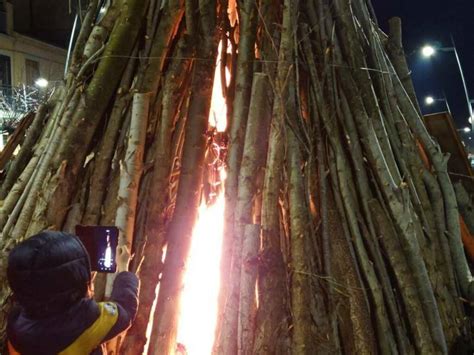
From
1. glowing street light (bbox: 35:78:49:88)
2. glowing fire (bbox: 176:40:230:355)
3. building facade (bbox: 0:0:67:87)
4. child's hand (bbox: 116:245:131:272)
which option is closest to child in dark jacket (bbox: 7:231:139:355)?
child's hand (bbox: 116:245:131:272)

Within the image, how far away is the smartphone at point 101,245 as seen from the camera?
8.56 feet

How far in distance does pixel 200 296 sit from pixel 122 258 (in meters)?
0.79

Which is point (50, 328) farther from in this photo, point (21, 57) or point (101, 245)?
point (21, 57)

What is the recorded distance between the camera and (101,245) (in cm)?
266

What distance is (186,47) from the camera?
3.77 m

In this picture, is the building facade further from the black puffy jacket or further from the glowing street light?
the black puffy jacket

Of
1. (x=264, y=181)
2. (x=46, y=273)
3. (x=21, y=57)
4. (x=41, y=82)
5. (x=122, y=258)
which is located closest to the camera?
(x=46, y=273)

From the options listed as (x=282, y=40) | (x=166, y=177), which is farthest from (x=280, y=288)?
(x=282, y=40)

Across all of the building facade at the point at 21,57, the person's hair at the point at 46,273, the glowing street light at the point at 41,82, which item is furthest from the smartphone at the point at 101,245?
the glowing street light at the point at 41,82

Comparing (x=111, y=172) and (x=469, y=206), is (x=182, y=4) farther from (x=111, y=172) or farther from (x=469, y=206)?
(x=469, y=206)

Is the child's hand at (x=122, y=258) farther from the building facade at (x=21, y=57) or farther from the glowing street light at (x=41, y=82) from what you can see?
the glowing street light at (x=41, y=82)

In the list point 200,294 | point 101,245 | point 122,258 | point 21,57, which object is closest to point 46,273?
point 101,245

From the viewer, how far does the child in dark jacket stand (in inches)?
78.9

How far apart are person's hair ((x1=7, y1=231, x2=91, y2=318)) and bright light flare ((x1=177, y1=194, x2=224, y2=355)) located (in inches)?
52.8
